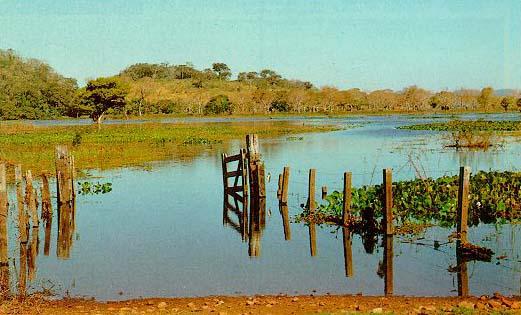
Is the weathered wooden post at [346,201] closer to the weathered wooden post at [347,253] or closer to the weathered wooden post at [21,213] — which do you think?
the weathered wooden post at [347,253]

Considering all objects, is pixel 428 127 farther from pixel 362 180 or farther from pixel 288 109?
pixel 288 109

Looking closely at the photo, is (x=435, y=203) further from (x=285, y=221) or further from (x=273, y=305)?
(x=273, y=305)

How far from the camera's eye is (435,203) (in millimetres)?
19234

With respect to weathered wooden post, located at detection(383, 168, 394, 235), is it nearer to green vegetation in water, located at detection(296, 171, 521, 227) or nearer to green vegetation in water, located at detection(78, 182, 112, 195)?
green vegetation in water, located at detection(296, 171, 521, 227)

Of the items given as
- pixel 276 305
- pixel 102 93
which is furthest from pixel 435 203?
pixel 102 93

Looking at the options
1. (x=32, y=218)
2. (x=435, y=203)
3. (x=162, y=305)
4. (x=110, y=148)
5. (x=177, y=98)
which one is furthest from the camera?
(x=177, y=98)

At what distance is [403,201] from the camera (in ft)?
63.2

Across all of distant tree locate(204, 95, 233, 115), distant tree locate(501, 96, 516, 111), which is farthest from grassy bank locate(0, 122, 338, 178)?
distant tree locate(501, 96, 516, 111)

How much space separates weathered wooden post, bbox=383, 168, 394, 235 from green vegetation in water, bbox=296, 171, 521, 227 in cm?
121

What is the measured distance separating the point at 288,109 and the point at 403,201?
5521 inches

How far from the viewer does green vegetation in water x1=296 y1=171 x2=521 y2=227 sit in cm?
1862

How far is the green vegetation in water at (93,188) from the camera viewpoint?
2630 centimetres

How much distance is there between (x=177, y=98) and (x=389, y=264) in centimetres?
14693

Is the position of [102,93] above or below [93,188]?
above
